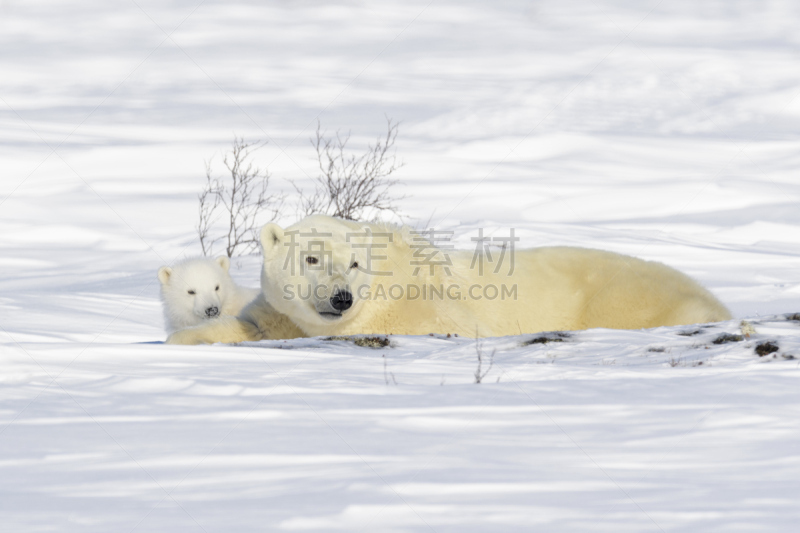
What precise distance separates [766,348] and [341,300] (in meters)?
2.14

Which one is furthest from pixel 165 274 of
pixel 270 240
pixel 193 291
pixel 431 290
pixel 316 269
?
pixel 431 290

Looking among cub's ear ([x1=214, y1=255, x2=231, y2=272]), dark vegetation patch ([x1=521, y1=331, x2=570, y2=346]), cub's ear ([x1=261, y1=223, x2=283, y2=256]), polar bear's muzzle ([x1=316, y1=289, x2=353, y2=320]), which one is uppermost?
cub's ear ([x1=261, y1=223, x2=283, y2=256])

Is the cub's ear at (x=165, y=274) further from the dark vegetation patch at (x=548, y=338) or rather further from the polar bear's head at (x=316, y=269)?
the dark vegetation patch at (x=548, y=338)

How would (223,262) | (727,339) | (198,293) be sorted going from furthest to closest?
(223,262)
(198,293)
(727,339)

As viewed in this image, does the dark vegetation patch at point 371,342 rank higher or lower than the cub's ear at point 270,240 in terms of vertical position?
lower

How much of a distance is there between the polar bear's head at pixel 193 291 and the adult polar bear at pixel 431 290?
1.08 m

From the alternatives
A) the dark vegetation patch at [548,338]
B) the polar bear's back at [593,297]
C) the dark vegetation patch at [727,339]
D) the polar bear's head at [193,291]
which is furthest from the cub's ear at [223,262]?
the dark vegetation patch at [727,339]

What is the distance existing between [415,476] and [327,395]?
951 mm

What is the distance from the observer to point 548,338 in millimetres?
4434

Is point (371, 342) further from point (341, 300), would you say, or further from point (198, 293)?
point (198, 293)

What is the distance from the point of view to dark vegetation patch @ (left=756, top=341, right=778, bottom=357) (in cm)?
382

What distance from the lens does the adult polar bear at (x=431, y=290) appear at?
510 centimetres

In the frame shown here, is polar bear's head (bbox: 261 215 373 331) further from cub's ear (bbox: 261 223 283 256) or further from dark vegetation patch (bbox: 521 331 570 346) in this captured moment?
dark vegetation patch (bbox: 521 331 570 346)

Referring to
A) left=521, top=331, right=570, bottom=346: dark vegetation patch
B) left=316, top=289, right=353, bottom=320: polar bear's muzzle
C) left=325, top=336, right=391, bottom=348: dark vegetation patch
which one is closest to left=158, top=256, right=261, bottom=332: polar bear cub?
left=316, top=289, right=353, bottom=320: polar bear's muzzle
